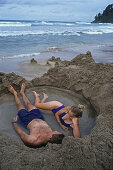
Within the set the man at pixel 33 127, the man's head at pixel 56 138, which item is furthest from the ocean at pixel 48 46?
the man's head at pixel 56 138

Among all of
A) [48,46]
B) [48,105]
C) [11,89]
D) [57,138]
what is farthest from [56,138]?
[48,46]

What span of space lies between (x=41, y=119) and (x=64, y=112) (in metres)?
0.44

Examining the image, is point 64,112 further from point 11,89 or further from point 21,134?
point 11,89

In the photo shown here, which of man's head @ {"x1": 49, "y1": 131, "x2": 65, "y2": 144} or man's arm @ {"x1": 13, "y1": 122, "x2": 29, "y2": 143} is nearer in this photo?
man's head @ {"x1": 49, "y1": 131, "x2": 65, "y2": 144}

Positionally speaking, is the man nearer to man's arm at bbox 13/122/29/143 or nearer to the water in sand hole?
man's arm at bbox 13/122/29/143

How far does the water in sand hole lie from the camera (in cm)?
330

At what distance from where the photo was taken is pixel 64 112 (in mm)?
3527

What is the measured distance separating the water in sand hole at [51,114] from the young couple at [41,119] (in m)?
0.10

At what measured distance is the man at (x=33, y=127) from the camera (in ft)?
9.27

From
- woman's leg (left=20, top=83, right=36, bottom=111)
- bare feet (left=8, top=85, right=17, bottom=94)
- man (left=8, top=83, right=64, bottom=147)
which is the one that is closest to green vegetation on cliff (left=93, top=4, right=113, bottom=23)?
woman's leg (left=20, top=83, right=36, bottom=111)

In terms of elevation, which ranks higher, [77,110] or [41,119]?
[77,110]

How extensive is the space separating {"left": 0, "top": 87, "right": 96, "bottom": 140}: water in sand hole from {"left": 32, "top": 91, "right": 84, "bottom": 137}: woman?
4.1 inches

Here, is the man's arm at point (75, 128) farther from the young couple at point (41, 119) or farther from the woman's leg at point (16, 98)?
the woman's leg at point (16, 98)

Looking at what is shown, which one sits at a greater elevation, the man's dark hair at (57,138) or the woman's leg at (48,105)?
the woman's leg at (48,105)
